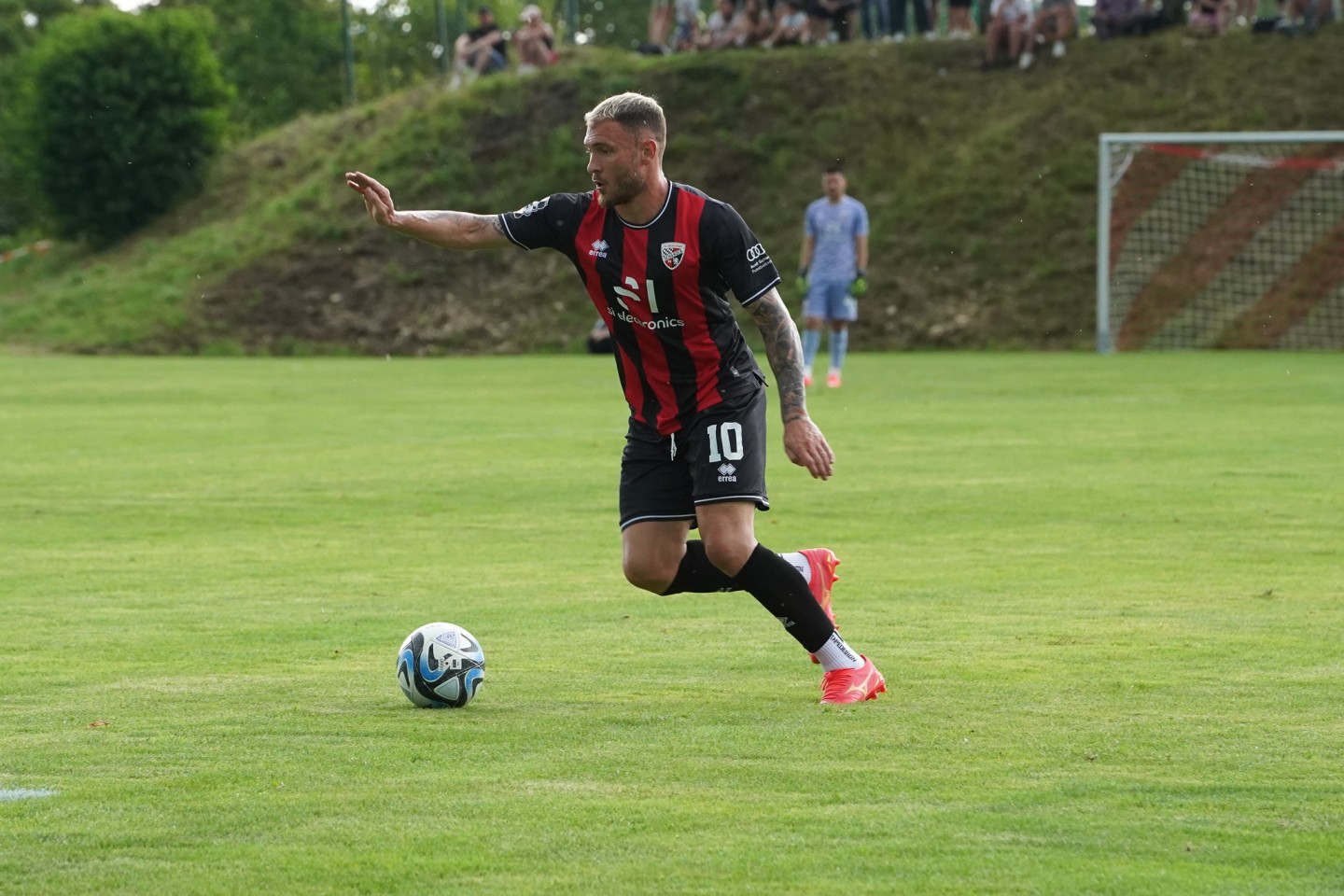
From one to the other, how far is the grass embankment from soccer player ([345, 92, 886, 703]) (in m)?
28.6

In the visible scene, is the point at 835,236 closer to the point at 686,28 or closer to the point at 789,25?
the point at 789,25

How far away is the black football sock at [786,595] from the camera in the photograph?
636 cm

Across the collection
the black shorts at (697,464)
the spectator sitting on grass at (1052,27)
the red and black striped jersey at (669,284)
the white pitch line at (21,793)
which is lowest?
the white pitch line at (21,793)

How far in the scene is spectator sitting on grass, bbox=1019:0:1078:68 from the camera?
126 feet

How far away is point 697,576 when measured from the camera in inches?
265

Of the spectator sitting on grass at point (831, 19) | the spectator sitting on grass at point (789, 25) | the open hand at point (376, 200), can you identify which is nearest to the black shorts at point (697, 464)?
the open hand at point (376, 200)

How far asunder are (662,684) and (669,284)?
1.33 meters

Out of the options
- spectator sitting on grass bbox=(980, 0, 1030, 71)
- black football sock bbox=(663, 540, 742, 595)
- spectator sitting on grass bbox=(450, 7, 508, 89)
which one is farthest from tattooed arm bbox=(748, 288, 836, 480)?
spectator sitting on grass bbox=(450, 7, 508, 89)

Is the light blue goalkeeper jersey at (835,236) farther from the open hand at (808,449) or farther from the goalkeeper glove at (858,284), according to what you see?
the open hand at (808,449)

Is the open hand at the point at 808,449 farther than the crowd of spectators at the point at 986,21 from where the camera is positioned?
No

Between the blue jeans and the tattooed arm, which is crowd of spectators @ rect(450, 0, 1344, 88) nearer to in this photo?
the blue jeans

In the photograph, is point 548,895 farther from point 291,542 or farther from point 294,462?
point 294,462

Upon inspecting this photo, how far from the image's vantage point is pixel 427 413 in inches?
800

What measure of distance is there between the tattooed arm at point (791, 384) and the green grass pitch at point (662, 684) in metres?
0.77
